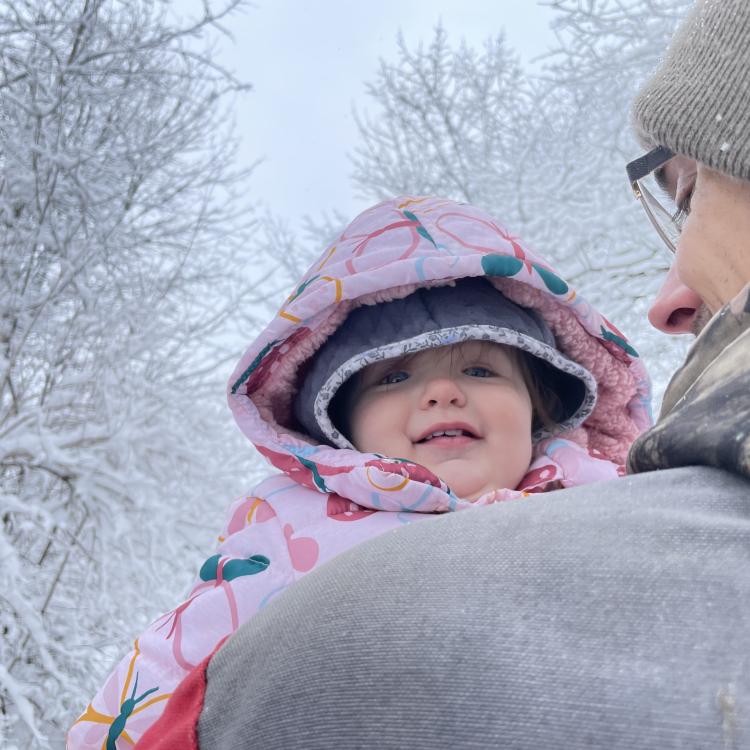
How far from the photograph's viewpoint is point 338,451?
5.58ft

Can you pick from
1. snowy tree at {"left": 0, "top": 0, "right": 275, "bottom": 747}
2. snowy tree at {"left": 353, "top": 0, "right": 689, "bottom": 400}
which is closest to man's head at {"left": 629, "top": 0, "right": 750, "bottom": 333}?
snowy tree at {"left": 0, "top": 0, "right": 275, "bottom": 747}

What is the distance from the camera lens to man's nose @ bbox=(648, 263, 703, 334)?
3.83 ft

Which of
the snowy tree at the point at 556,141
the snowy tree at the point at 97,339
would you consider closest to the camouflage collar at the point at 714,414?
the snowy tree at the point at 97,339

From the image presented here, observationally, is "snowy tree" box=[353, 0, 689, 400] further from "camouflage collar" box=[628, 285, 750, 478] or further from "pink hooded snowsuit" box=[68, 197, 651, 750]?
"camouflage collar" box=[628, 285, 750, 478]

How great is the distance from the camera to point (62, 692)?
4059 millimetres

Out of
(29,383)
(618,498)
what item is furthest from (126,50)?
(618,498)

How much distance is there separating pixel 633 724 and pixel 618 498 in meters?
0.17

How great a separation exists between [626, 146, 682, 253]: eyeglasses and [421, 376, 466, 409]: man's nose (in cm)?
51

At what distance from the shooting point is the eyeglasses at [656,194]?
1.22 m

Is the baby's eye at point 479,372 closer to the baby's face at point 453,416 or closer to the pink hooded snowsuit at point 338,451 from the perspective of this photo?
the baby's face at point 453,416

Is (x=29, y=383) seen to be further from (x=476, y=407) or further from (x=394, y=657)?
(x=394, y=657)

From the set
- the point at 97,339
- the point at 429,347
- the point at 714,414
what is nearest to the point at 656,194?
the point at 429,347

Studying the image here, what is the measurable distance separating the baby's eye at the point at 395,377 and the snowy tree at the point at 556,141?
12.6 feet

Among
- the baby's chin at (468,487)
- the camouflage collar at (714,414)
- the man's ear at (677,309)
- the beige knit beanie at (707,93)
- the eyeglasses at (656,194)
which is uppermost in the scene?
the beige knit beanie at (707,93)
